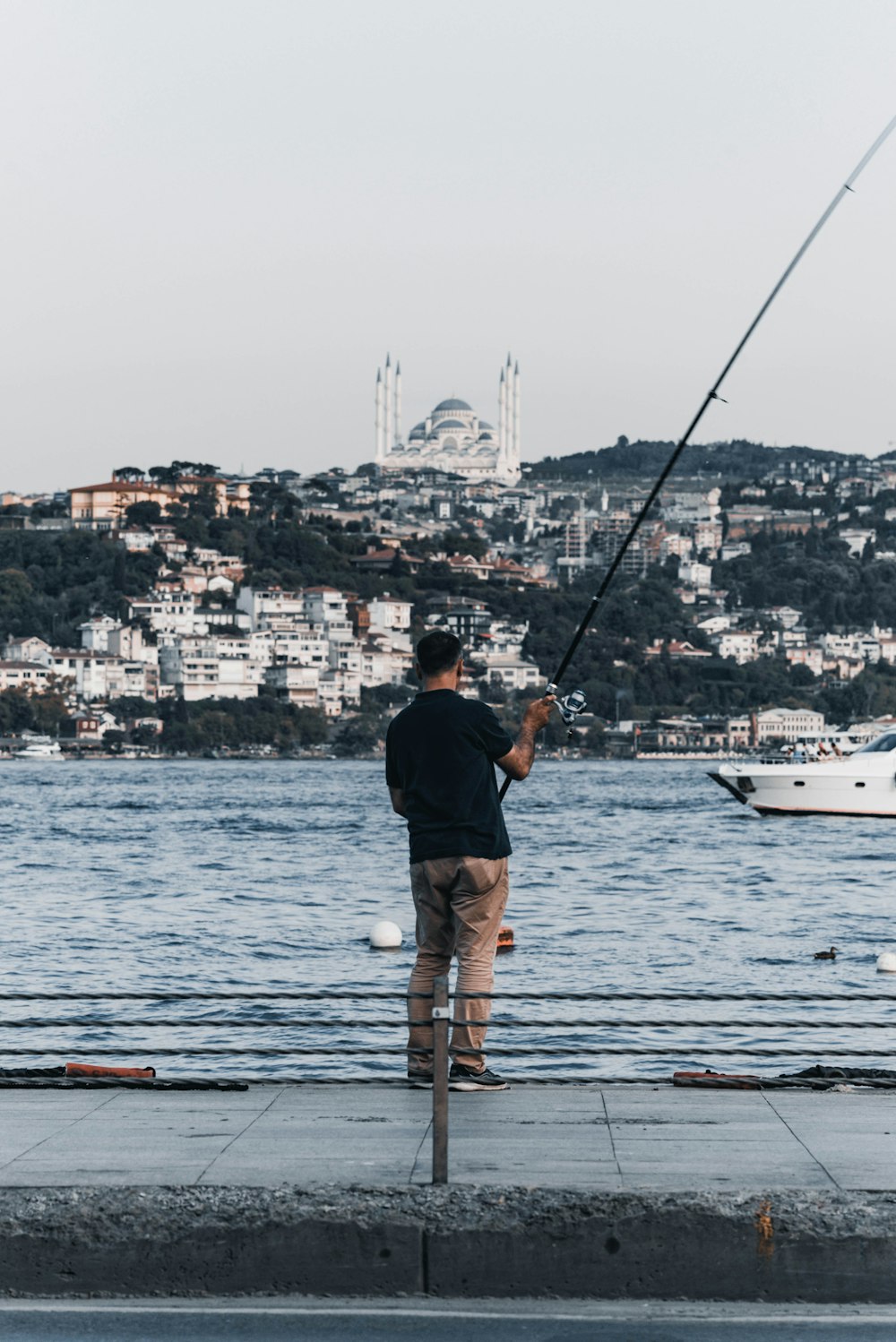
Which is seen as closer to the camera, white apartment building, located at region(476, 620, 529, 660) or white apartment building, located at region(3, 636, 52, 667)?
white apartment building, located at region(3, 636, 52, 667)

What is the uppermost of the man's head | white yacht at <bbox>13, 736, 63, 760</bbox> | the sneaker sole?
the man's head

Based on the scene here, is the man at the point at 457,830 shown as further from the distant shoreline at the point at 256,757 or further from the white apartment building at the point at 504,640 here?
the white apartment building at the point at 504,640

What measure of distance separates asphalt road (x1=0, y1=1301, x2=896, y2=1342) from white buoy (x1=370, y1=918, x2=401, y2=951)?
55.8 feet

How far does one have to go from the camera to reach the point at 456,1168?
18.1ft

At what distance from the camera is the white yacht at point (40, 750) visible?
495 feet

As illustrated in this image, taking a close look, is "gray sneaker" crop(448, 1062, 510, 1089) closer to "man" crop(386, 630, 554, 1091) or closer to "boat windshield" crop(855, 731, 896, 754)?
"man" crop(386, 630, 554, 1091)

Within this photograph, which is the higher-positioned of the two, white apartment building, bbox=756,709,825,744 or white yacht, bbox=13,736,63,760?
white apartment building, bbox=756,709,825,744

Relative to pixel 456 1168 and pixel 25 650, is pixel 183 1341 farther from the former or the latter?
pixel 25 650

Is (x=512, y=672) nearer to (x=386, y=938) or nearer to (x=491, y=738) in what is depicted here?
(x=386, y=938)

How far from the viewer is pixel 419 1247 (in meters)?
5.04

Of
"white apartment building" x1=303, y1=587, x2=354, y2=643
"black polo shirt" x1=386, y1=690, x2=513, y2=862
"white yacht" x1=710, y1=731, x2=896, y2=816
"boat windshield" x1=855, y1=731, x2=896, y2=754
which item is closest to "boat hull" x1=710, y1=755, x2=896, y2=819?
"white yacht" x1=710, y1=731, x2=896, y2=816

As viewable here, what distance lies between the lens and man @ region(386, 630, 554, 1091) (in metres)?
7.10

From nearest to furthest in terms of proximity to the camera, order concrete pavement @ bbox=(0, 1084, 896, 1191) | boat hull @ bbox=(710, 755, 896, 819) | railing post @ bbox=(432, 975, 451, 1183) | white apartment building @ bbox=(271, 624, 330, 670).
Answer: railing post @ bbox=(432, 975, 451, 1183)
concrete pavement @ bbox=(0, 1084, 896, 1191)
boat hull @ bbox=(710, 755, 896, 819)
white apartment building @ bbox=(271, 624, 330, 670)

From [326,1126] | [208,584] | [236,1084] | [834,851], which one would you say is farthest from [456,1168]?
[208,584]
